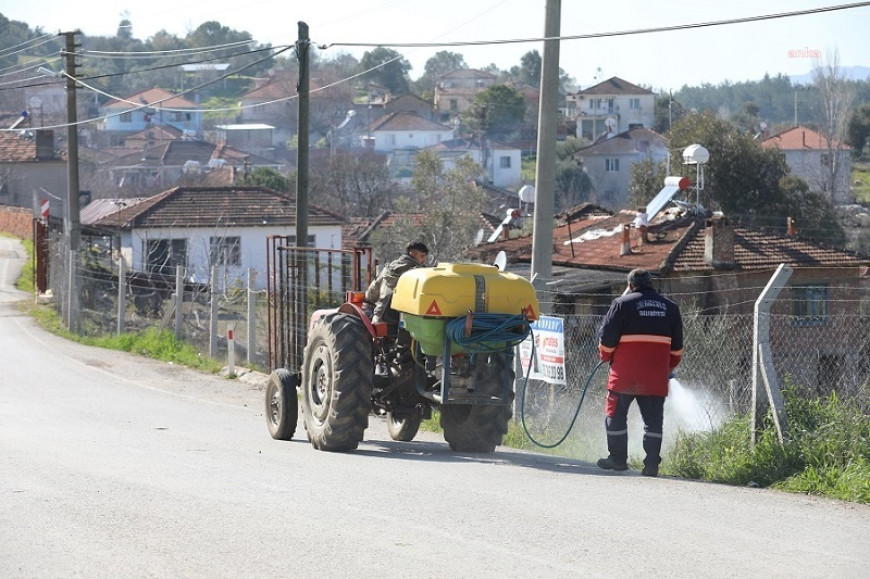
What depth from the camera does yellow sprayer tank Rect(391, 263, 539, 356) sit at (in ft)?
34.2

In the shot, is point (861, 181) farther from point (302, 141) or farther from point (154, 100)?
point (154, 100)

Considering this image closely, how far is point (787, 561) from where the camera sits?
22.0ft

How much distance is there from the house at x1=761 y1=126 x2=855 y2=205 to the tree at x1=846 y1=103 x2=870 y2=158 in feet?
13.2

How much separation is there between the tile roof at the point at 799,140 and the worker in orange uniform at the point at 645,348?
64866 millimetres

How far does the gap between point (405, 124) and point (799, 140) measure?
5096 cm

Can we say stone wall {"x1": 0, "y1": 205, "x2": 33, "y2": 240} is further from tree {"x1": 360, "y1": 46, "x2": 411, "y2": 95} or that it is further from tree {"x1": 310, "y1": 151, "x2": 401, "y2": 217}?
tree {"x1": 360, "y1": 46, "x2": 411, "y2": 95}

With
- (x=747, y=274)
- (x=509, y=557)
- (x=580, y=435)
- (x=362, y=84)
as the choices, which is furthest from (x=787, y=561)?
(x=362, y=84)

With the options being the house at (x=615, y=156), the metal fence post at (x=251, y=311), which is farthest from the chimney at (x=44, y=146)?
the metal fence post at (x=251, y=311)

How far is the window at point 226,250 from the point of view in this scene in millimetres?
45719

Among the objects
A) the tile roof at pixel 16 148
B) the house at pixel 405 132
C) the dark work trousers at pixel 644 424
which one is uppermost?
the house at pixel 405 132

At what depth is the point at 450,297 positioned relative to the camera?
10.4 m

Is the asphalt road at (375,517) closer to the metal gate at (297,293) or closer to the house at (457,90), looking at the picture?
the metal gate at (297,293)

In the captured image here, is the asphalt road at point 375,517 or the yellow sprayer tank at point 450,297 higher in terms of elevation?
the yellow sprayer tank at point 450,297

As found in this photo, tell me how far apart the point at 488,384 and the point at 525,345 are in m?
2.62
